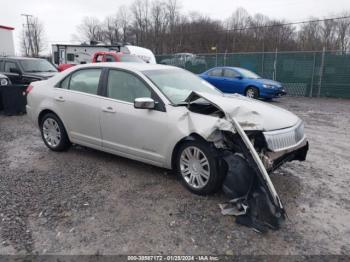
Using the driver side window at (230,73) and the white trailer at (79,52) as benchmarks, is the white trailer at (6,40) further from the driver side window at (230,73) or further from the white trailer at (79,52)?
the driver side window at (230,73)

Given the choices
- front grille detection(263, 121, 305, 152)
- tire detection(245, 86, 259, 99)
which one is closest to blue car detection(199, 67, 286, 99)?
tire detection(245, 86, 259, 99)

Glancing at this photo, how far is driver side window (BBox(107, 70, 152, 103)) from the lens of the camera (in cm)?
432

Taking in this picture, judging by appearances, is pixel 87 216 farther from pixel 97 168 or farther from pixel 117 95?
pixel 117 95

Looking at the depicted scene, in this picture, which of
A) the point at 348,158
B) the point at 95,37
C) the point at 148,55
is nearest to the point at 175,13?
the point at 95,37

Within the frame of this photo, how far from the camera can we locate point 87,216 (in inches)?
133

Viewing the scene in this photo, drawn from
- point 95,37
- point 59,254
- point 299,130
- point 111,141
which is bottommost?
point 59,254

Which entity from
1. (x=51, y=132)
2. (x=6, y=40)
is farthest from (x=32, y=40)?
(x=51, y=132)

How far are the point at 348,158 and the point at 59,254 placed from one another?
15.6ft

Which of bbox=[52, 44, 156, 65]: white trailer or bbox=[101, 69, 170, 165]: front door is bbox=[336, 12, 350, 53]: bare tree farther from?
bbox=[101, 69, 170, 165]: front door

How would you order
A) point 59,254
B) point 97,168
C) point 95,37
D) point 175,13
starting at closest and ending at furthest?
point 59,254
point 97,168
point 175,13
point 95,37

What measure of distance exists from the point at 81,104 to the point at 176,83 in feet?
5.03

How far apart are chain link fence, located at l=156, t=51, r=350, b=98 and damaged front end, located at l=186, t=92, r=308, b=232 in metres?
12.3

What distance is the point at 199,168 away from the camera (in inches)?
147

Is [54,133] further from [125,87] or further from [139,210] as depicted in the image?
[139,210]
